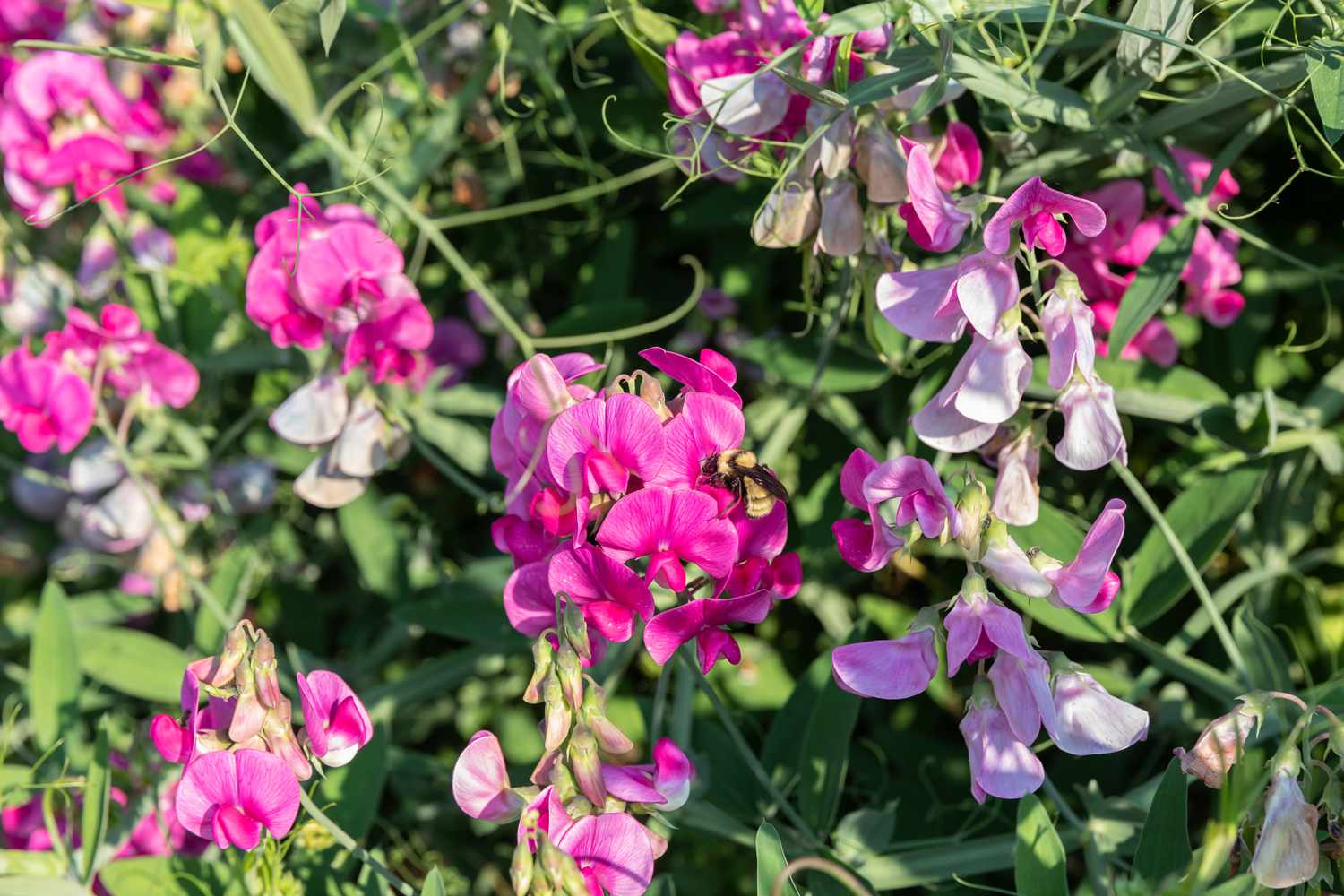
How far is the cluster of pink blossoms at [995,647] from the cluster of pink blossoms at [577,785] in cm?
15

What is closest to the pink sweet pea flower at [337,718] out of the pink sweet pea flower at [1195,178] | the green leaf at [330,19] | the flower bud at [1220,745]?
the green leaf at [330,19]

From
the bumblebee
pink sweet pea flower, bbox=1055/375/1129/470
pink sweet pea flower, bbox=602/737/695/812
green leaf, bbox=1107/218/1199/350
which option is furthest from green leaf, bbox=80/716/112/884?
green leaf, bbox=1107/218/1199/350

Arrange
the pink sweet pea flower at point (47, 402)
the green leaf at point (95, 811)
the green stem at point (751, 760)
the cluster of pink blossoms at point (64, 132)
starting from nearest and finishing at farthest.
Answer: the green stem at point (751, 760) < the green leaf at point (95, 811) < the pink sweet pea flower at point (47, 402) < the cluster of pink blossoms at point (64, 132)

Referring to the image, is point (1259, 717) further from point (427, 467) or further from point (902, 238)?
point (427, 467)

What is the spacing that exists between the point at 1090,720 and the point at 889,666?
0.13m

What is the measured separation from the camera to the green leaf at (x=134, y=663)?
1311mm

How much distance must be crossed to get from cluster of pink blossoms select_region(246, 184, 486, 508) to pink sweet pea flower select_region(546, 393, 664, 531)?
1.17ft

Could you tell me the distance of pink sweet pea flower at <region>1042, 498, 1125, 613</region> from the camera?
2.34 ft

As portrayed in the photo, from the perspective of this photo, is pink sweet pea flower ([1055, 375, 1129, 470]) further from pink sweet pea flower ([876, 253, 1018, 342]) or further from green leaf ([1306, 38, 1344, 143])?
green leaf ([1306, 38, 1344, 143])

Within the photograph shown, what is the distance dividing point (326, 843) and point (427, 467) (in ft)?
2.22

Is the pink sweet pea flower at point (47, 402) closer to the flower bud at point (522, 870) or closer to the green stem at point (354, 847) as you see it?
the green stem at point (354, 847)

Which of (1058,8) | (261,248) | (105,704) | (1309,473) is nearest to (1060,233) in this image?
(1058,8)

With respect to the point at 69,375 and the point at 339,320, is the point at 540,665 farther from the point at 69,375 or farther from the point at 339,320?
the point at 69,375

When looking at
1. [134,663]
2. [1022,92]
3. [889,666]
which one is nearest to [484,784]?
[889,666]
